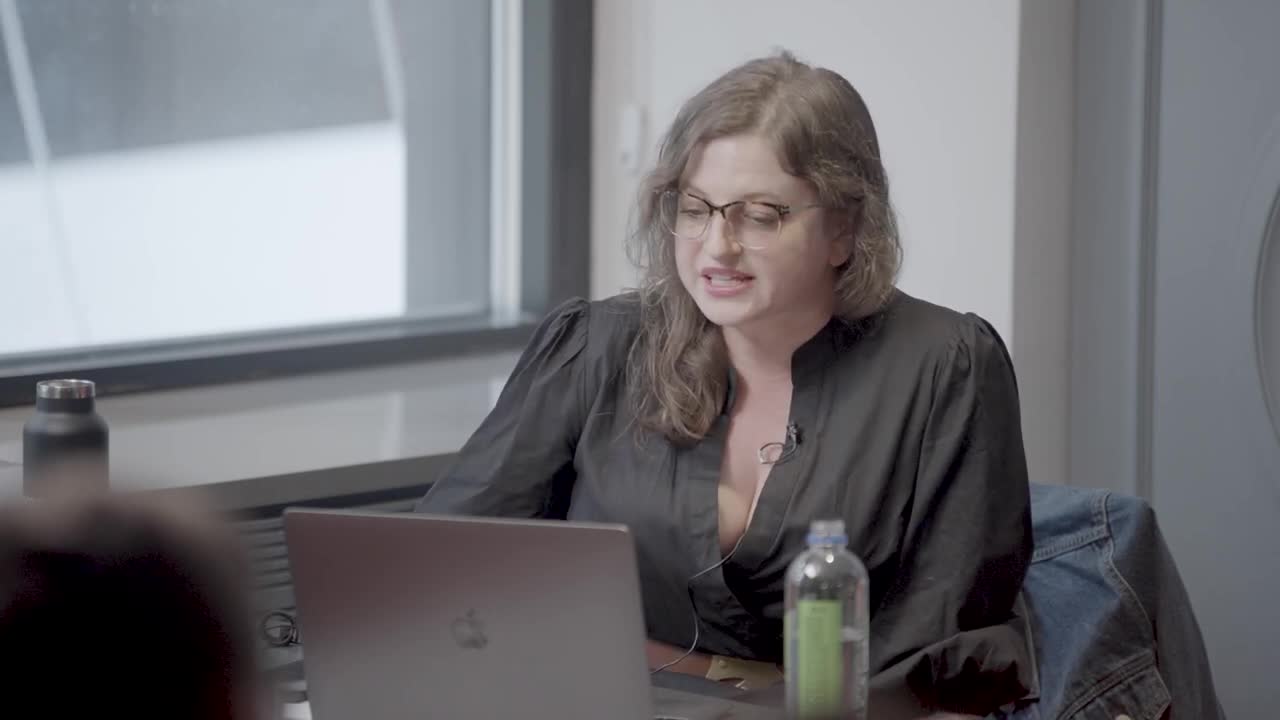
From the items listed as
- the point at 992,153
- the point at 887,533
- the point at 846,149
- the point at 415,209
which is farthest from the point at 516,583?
the point at 415,209

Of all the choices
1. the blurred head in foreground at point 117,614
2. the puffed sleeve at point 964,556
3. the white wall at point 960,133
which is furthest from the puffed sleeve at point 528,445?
the blurred head in foreground at point 117,614

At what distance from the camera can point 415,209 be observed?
3309 millimetres

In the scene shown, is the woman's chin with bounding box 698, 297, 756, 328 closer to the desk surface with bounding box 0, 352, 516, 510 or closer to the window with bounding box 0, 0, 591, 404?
the desk surface with bounding box 0, 352, 516, 510

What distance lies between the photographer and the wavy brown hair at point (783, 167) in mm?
1867

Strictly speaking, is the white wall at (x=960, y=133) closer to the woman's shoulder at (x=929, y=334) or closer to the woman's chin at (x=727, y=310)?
the woman's shoulder at (x=929, y=334)

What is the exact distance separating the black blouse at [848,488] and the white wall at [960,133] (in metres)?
0.77

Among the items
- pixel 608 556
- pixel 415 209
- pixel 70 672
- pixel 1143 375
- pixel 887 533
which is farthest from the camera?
pixel 415 209

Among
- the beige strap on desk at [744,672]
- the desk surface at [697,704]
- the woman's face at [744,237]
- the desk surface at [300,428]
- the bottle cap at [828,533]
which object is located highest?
the woman's face at [744,237]

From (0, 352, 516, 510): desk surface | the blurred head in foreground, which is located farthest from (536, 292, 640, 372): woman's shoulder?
the blurred head in foreground

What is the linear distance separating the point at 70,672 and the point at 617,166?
2.85 metres

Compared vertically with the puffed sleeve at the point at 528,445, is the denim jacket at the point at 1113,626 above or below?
below

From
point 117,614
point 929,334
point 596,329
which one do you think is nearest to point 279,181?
point 596,329

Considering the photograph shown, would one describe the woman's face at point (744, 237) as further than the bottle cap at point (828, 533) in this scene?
Yes

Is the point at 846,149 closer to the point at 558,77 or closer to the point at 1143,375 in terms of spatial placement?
the point at 1143,375
